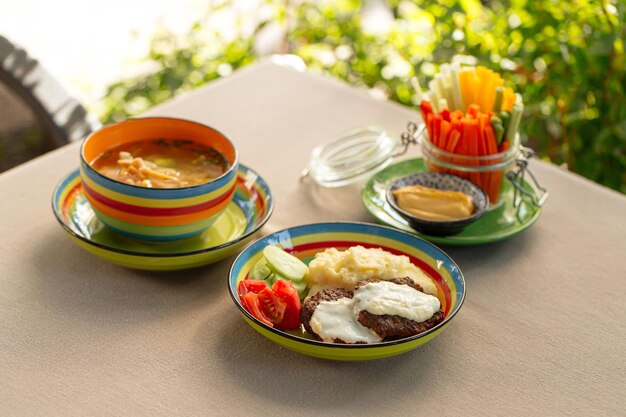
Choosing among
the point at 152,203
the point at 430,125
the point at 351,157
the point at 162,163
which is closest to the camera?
the point at 152,203

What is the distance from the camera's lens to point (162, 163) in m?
1.24

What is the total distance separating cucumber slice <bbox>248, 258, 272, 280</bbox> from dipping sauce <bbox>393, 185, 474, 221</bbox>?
0.29m

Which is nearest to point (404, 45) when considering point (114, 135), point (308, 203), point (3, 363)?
point (308, 203)

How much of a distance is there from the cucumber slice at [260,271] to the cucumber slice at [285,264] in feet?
0.04

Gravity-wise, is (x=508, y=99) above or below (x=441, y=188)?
above

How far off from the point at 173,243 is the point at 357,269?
32 centimetres

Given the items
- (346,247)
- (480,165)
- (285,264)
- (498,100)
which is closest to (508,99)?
(498,100)

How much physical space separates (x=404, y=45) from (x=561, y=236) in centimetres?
158

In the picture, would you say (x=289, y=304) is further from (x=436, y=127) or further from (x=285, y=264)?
(x=436, y=127)

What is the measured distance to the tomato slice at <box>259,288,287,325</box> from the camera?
100 centimetres

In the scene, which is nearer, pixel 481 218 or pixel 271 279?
pixel 271 279

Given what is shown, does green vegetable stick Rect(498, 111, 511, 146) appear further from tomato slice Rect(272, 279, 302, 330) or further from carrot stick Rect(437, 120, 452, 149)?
tomato slice Rect(272, 279, 302, 330)

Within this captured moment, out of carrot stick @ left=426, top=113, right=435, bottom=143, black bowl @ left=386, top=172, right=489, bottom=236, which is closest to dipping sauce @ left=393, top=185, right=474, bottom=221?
black bowl @ left=386, top=172, right=489, bottom=236

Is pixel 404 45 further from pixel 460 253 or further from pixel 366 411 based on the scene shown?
pixel 366 411
